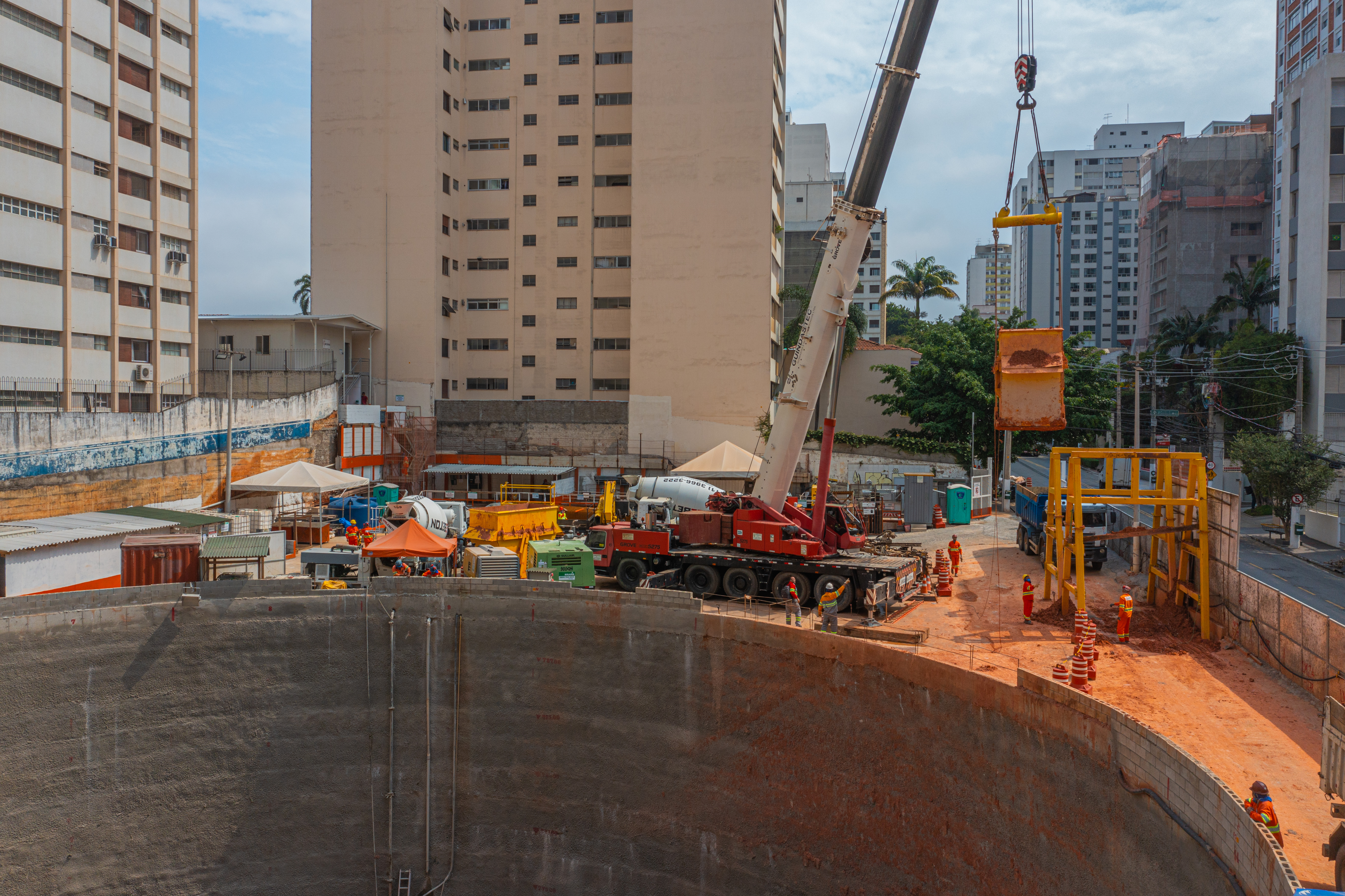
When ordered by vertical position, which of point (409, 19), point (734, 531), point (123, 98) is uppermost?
point (409, 19)

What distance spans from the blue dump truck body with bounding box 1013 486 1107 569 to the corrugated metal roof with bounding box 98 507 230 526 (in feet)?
81.4

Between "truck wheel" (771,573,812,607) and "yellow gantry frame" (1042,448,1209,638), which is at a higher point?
"yellow gantry frame" (1042,448,1209,638)

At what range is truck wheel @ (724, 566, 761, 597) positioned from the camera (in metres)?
22.5

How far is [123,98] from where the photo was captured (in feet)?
126

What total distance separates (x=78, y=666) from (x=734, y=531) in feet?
53.2

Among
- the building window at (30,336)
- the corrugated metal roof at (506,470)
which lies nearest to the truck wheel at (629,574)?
the corrugated metal roof at (506,470)

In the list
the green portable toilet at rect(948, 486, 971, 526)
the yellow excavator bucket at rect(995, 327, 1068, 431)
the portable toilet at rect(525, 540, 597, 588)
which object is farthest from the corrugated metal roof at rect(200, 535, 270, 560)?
the green portable toilet at rect(948, 486, 971, 526)

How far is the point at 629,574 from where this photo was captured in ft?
80.2

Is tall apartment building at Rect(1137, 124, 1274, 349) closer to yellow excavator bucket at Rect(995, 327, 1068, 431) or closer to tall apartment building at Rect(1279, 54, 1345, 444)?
tall apartment building at Rect(1279, 54, 1345, 444)

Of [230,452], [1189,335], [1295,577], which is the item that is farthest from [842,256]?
[1189,335]

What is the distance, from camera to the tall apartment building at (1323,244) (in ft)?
153

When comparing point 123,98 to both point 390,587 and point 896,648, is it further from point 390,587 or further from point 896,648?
point 896,648

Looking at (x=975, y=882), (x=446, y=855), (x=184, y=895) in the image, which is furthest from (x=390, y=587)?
(x=975, y=882)

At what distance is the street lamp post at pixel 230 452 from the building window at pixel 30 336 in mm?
7608
